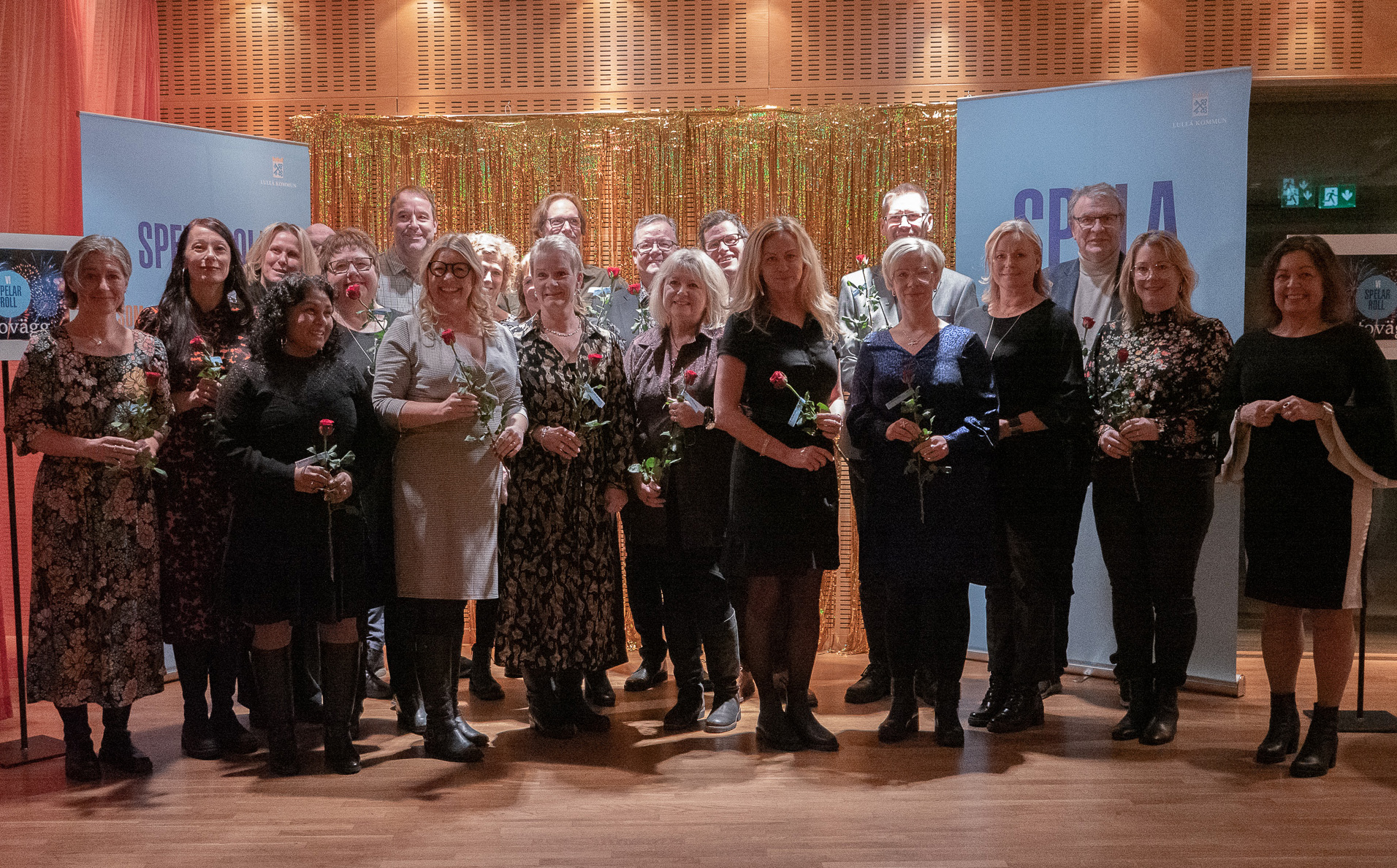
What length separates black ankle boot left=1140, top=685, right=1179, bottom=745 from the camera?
4.02 meters

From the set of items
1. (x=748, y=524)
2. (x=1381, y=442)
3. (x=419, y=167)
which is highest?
(x=419, y=167)

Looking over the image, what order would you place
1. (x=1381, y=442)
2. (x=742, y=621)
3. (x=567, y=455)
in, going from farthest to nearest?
1. (x=742, y=621)
2. (x=567, y=455)
3. (x=1381, y=442)

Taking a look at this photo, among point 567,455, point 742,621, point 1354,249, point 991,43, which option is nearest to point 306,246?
point 567,455

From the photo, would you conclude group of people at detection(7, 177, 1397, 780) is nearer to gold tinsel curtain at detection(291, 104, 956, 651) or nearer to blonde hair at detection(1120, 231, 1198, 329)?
blonde hair at detection(1120, 231, 1198, 329)

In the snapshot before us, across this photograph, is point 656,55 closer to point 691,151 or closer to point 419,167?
point 691,151

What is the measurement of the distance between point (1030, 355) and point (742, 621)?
1392 millimetres

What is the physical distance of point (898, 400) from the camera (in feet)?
12.4

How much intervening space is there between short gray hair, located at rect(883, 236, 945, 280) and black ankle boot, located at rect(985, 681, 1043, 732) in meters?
1.56

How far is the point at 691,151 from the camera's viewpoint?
5.91 m

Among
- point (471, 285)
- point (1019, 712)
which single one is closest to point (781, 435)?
point (471, 285)

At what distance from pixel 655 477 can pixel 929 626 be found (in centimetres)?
108

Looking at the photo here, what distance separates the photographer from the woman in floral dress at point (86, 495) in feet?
12.0

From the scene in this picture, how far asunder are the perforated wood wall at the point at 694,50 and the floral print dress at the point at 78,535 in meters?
2.86

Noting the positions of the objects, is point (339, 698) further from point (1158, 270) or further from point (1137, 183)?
point (1137, 183)
